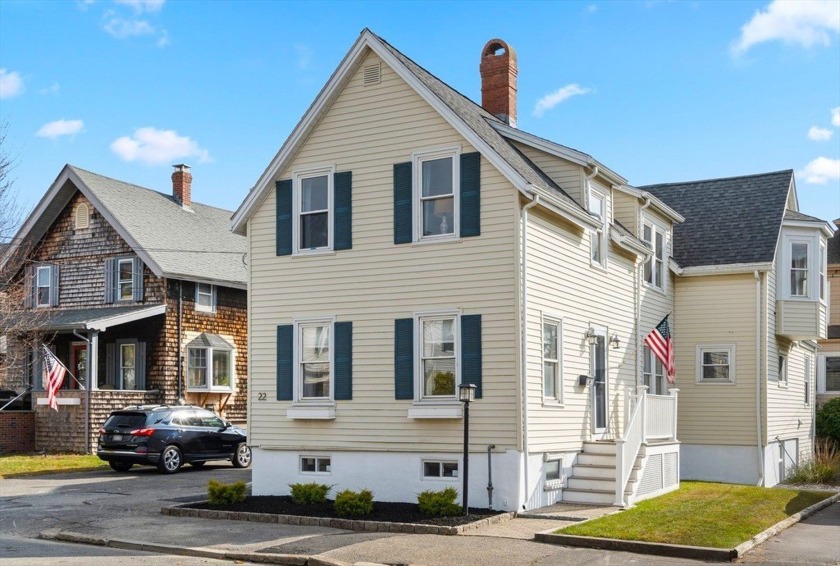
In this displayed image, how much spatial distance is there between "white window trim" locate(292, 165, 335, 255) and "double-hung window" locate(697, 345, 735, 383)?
11.7 m

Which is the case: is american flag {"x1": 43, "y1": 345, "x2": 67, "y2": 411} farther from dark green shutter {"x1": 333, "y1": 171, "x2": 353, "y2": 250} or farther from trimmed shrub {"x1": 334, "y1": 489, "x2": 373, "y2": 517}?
trimmed shrub {"x1": 334, "y1": 489, "x2": 373, "y2": 517}

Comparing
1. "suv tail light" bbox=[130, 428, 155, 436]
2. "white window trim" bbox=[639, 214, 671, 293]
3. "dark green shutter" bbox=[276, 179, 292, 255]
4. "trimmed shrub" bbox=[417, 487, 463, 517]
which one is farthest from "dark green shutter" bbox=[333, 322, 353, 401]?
"white window trim" bbox=[639, 214, 671, 293]

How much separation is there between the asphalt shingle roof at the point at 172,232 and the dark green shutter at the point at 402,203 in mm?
14842

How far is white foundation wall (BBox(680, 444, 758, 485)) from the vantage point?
2467 centimetres

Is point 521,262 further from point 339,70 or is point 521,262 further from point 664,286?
point 664,286

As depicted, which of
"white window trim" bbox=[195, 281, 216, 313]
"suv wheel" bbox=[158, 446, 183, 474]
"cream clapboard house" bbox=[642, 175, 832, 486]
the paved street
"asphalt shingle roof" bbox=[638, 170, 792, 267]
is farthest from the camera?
"white window trim" bbox=[195, 281, 216, 313]

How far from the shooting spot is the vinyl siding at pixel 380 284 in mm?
16969

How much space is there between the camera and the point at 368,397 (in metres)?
18.0

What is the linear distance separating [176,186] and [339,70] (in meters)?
21.5

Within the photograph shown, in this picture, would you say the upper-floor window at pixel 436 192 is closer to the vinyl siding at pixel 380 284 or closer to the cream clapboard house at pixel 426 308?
the cream clapboard house at pixel 426 308

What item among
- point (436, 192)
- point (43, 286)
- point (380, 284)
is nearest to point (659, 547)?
point (380, 284)

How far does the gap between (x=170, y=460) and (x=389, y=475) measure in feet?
29.4

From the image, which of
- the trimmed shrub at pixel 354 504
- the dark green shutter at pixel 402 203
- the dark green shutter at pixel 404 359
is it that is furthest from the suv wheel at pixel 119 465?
the dark green shutter at pixel 402 203

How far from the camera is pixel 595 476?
18312 mm
